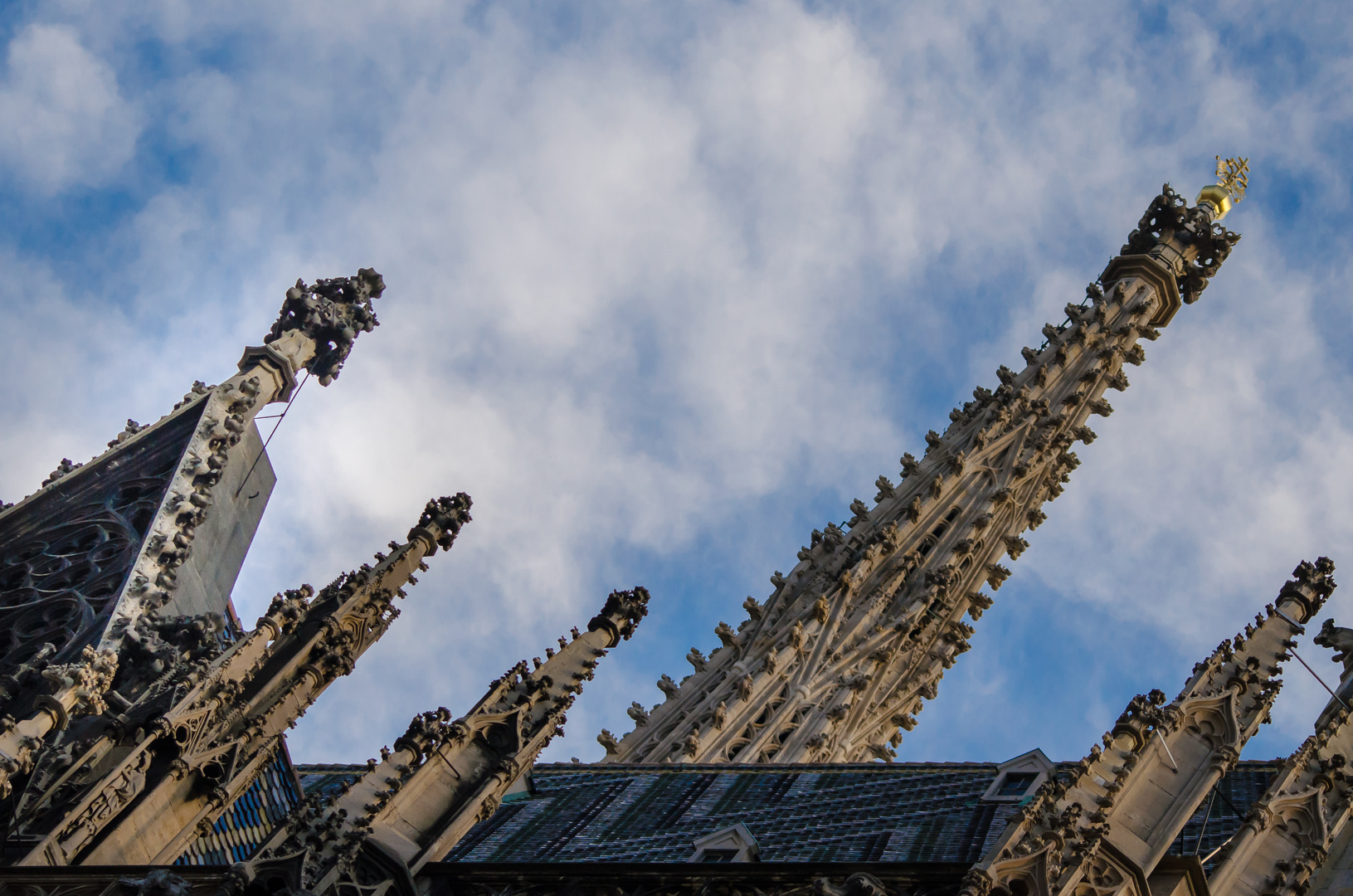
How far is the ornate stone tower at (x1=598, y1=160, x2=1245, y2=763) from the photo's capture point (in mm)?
32000

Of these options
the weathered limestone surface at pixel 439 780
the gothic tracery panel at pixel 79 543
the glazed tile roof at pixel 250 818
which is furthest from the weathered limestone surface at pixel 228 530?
the weathered limestone surface at pixel 439 780

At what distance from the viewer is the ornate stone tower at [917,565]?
32.0m

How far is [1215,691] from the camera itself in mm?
13008

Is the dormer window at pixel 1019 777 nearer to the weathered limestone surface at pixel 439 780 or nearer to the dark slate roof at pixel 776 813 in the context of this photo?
the dark slate roof at pixel 776 813

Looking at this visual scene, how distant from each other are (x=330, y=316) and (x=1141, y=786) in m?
18.1

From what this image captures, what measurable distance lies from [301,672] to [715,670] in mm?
16384

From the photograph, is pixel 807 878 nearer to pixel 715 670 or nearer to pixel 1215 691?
pixel 1215 691

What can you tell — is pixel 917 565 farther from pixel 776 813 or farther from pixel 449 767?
pixel 449 767

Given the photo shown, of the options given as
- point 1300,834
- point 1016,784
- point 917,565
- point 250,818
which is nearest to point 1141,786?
point 1300,834

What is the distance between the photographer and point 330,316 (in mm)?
27312

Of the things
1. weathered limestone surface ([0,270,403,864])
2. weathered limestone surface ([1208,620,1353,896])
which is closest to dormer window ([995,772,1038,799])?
weathered limestone surface ([1208,620,1353,896])

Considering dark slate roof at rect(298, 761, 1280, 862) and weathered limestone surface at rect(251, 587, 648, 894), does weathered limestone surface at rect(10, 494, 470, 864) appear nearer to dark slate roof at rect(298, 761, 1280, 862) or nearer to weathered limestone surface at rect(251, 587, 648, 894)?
dark slate roof at rect(298, 761, 1280, 862)

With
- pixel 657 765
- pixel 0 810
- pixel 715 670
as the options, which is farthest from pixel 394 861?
pixel 715 670

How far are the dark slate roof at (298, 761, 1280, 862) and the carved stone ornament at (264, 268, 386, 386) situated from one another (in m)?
7.02
